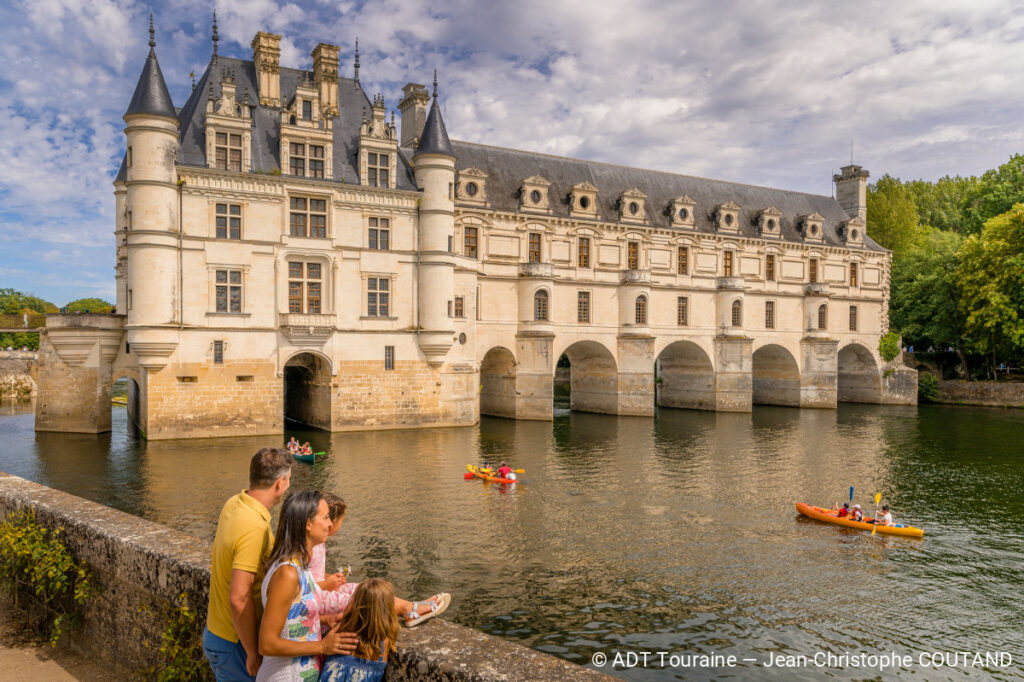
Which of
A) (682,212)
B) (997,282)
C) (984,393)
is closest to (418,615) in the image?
(682,212)

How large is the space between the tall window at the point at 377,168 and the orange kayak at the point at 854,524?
24600 millimetres

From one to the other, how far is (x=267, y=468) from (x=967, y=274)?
59.0 m

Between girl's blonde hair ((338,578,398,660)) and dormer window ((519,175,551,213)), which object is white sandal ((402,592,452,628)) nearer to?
girl's blonde hair ((338,578,398,660))

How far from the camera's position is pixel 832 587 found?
1430 cm

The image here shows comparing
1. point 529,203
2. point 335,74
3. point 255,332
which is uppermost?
point 335,74

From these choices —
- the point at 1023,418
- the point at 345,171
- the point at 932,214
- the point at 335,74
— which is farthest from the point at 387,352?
the point at 932,214

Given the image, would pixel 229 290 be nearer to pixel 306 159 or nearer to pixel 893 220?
pixel 306 159

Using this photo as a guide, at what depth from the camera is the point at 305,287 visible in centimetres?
3325

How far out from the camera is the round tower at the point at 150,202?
29.6 metres

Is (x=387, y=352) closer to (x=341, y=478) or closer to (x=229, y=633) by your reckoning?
(x=341, y=478)

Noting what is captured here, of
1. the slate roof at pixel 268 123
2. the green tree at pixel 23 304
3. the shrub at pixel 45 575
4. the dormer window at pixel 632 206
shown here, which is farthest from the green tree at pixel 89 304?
the shrub at pixel 45 575

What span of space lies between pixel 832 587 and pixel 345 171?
1113 inches

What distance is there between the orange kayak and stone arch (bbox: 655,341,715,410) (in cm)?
2827

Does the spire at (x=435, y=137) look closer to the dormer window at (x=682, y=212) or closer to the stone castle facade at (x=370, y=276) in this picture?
the stone castle facade at (x=370, y=276)
